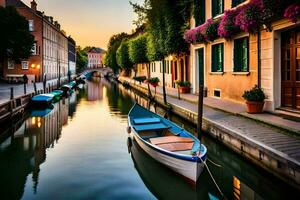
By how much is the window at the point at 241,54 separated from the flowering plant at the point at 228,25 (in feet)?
1.83

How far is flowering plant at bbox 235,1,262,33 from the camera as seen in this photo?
12.7 meters

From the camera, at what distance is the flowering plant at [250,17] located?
12.7 meters

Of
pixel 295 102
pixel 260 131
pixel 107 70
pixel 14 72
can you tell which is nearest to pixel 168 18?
pixel 295 102

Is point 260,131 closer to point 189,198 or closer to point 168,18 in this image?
point 189,198

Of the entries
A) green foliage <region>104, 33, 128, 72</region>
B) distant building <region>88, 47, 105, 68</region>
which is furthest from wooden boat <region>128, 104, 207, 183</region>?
distant building <region>88, 47, 105, 68</region>

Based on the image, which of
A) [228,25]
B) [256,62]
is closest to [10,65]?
[228,25]

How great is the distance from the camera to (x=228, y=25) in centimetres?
1570

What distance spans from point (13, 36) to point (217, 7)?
28401 millimetres

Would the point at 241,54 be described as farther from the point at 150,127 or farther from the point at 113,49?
the point at 113,49

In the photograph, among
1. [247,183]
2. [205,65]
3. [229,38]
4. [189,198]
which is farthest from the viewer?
[205,65]

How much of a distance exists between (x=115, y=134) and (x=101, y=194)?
7628mm

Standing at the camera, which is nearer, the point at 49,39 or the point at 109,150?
the point at 109,150

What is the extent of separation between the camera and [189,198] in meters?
7.80

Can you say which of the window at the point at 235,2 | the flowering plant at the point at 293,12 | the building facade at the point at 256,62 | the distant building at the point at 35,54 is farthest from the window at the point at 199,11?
the distant building at the point at 35,54
